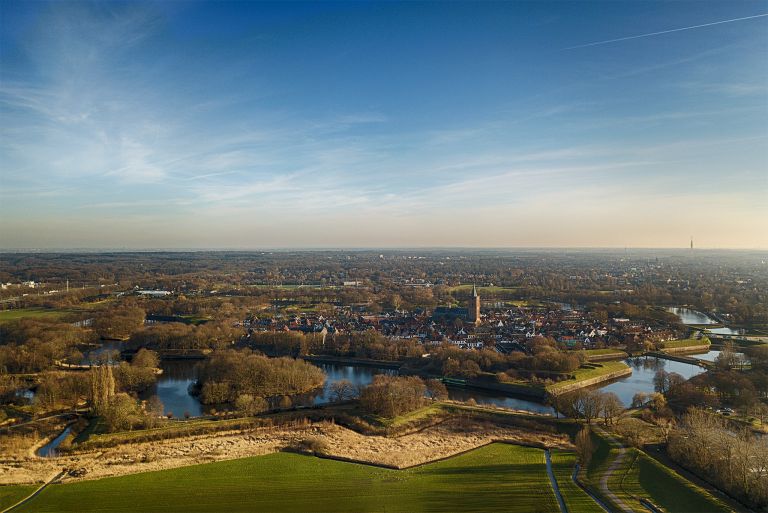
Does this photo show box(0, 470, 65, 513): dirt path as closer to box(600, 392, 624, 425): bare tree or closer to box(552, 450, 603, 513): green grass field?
box(552, 450, 603, 513): green grass field

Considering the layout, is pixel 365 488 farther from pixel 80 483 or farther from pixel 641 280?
pixel 641 280

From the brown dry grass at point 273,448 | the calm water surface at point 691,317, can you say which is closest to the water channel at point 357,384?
the brown dry grass at point 273,448

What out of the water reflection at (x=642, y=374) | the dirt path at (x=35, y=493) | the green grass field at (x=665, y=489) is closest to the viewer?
the green grass field at (x=665, y=489)

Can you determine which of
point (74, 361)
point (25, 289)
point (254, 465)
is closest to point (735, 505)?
point (254, 465)

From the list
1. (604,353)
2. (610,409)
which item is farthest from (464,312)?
(610,409)

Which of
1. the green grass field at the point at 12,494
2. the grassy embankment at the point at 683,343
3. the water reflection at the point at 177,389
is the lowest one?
the water reflection at the point at 177,389

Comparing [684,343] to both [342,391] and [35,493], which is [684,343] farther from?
[35,493]

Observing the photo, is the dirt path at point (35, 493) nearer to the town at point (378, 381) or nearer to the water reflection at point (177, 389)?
the town at point (378, 381)
